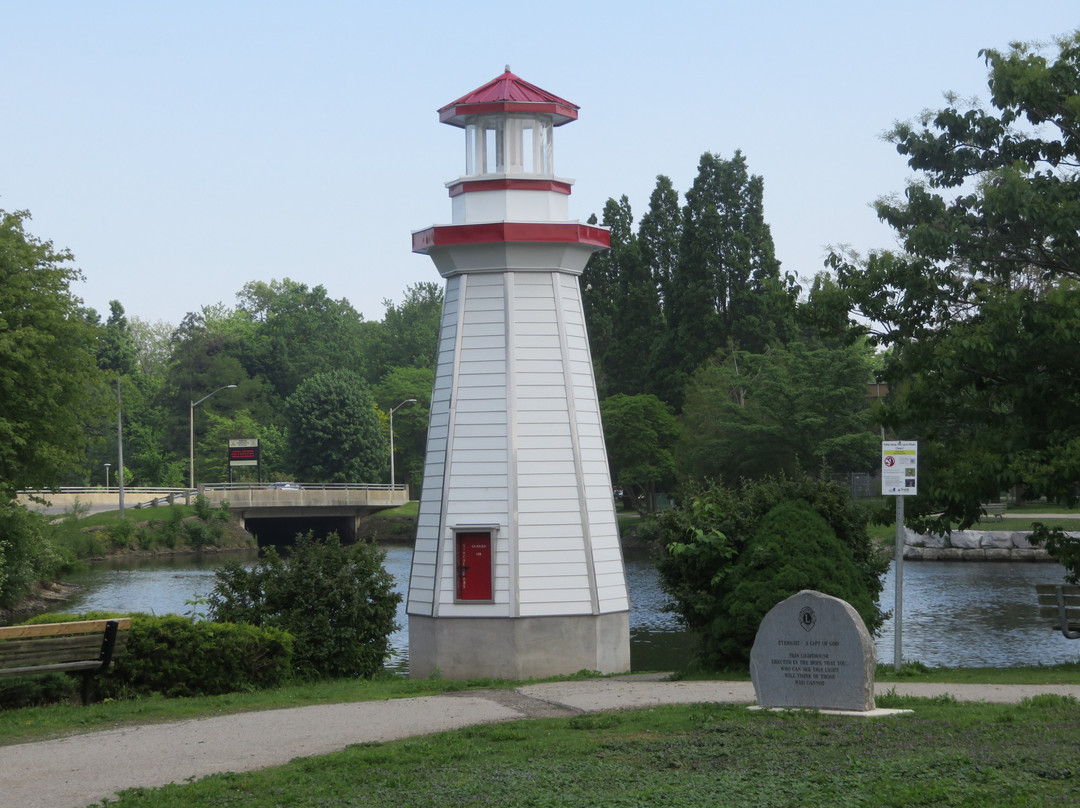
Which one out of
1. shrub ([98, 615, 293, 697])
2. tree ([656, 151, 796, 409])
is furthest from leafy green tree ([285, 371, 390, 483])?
shrub ([98, 615, 293, 697])

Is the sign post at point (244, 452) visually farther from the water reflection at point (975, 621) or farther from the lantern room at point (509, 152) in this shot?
the lantern room at point (509, 152)

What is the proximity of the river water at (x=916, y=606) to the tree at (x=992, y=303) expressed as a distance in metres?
→ 5.20

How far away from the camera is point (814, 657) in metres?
12.2

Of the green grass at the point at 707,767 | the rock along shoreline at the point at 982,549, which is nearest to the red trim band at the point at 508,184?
the green grass at the point at 707,767

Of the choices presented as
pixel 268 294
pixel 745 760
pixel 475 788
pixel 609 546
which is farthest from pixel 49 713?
pixel 268 294

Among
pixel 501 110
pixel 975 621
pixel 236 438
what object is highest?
pixel 501 110

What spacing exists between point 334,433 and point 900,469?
84.4 metres

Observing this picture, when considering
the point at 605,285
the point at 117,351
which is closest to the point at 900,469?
the point at 605,285

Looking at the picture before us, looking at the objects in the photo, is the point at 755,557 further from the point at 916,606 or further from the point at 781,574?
the point at 916,606

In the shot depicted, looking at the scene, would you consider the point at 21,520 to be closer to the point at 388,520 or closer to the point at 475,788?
the point at 475,788

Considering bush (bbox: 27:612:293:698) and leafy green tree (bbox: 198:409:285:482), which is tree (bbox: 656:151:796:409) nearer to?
leafy green tree (bbox: 198:409:285:482)

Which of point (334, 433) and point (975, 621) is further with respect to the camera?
point (334, 433)

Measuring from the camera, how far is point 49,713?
45.8ft

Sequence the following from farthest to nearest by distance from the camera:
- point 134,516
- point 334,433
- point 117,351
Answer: point 117,351
point 334,433
point 134,516
